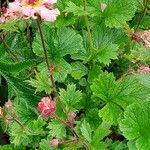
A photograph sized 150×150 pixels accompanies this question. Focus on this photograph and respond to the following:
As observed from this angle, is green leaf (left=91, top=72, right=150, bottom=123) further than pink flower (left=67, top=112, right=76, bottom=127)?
Yes

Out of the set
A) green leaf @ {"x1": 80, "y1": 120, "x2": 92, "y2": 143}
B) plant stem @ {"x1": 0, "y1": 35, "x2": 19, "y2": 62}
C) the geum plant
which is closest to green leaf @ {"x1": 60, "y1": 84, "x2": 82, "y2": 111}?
the geum plant

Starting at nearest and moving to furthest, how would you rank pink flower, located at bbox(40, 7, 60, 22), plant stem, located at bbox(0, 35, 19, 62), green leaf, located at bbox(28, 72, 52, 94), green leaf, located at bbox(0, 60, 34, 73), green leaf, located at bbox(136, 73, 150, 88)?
pink flower, located at bbox(40, 7, 60, 22)
green leaf, located at bbox(136, 73, 150, 88)
green leaf, located at bbox(28, 72, 52, 94)
green leaf, located at bbox(0, 60, 34, 73)
plant stem, located at bbox(0, 35, 19, 62)

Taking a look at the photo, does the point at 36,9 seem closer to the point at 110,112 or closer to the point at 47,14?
the point at 47,14

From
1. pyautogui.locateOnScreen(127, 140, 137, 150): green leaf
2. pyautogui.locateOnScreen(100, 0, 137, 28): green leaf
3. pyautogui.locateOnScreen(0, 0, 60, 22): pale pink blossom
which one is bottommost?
pyautogui.locateOnScreen(127, 140, 137, 150): green leaf

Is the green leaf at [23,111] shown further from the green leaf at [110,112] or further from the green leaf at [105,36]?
the green leaf at [105,36]

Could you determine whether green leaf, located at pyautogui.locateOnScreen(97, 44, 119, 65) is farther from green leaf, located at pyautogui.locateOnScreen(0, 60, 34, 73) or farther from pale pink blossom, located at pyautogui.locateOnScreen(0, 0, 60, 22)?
pale pink blossom, located at pyautogui.locateOnScreen(0, 0, 60, 22)

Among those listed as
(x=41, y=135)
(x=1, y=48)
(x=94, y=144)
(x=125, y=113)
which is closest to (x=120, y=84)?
(x=125, y=113)

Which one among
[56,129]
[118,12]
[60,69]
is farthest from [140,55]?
[56,129]

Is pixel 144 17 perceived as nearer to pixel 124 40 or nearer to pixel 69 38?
pixel 124 40
